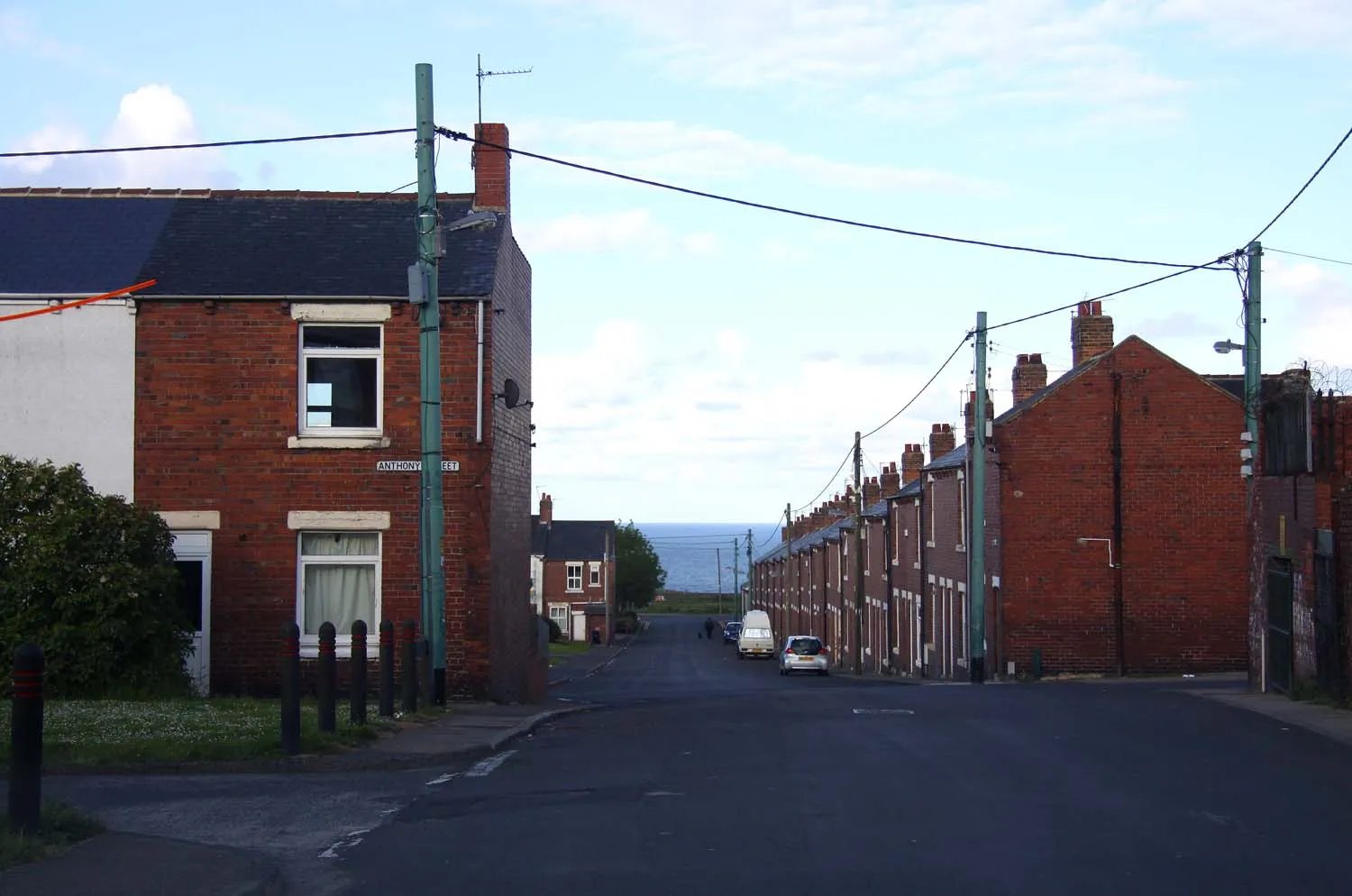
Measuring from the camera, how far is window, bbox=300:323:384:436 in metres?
21.1

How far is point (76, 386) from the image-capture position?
21.1 m

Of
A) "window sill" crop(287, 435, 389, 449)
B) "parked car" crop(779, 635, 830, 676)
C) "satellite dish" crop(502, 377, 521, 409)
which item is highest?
"satellite dish" crop(502, 377, 521, 409)

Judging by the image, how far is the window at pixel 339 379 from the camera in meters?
21.1

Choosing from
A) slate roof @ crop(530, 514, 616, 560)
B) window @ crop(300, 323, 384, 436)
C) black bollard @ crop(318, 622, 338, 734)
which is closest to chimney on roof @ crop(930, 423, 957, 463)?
window @ crop(300, 323, 384, 436)

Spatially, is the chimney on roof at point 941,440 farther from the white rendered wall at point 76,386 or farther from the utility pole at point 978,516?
the white rendered wall at point 76,386

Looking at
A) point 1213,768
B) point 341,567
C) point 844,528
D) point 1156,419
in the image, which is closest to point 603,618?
point 844,528

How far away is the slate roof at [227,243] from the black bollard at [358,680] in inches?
274

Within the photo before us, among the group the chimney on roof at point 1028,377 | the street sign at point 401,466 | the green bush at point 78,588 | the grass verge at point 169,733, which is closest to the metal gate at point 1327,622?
the street sign at point 401,466

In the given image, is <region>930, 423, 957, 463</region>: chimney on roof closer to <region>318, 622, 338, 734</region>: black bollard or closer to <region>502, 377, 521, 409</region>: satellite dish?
<region>502, 377, 521, 409</region>: satellite dish

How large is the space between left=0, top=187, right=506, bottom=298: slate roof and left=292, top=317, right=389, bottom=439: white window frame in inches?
14.4

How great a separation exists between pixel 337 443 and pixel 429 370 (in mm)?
4081

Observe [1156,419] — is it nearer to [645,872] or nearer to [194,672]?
[194,672]

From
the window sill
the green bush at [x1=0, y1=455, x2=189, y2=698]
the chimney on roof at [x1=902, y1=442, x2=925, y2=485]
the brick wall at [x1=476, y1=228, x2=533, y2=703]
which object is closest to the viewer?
the green bush at [x1=0, y1=455, x2=189, y2=698]

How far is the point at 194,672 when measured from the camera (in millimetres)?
20797
